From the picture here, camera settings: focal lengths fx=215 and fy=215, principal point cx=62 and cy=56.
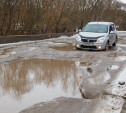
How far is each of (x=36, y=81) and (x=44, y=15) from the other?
53.7ft

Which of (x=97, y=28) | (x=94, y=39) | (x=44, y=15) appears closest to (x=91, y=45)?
(x=94, y=39)

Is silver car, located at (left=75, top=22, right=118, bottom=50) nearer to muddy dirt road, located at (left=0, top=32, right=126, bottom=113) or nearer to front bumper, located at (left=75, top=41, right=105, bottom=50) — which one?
front bumper, located at (left=75, top=41, right=105, bottom=50)

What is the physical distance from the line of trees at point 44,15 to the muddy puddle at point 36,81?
31.8ft

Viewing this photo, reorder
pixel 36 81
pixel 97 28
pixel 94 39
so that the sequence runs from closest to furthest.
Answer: pixel 36 81
pixel 94 39
pixel 97 28

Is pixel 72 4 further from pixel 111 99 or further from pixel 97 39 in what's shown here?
pixel 111 99

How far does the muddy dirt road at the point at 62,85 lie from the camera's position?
463cm

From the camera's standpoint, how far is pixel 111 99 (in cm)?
494

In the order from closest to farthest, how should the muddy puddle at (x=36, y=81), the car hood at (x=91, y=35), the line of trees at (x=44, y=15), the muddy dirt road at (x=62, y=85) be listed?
the muddy dirt road at (x=62, y=85) → the muddy puddle at (x=36, y=81) → the car hood at (x=91, y=35) → the line of trees at (x=44, y=15)

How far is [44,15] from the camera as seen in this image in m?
22.1

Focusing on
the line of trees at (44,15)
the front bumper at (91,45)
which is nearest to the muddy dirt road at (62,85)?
the front bumper at (91,45)

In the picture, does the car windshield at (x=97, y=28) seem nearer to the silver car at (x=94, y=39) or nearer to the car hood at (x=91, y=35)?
the silver car at (x=94, y=39)

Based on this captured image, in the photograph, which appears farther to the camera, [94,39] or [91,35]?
[91,35]

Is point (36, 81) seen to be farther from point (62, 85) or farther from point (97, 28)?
point (97, 28)

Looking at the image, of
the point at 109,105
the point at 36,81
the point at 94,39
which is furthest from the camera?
the point at 94,39
